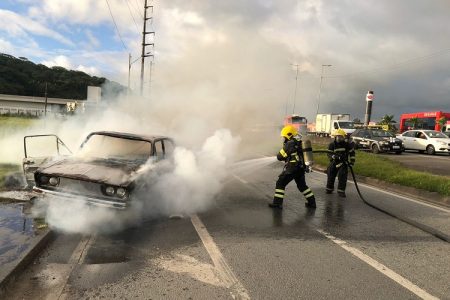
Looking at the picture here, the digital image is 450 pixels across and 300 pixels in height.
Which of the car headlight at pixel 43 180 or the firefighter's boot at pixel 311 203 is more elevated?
the car headlight at pixel 43 180

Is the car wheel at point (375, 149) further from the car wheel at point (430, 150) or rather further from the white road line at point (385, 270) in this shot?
the white road line at point (385, 270)

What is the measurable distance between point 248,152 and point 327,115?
101 feet

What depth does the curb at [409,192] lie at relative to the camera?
9.94 meters

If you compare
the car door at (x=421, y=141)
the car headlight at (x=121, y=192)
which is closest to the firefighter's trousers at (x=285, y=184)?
the car headlight at (x=121, y=192)

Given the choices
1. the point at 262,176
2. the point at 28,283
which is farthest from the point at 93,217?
the point at 262,176

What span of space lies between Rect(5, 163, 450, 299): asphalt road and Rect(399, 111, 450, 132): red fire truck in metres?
49.8

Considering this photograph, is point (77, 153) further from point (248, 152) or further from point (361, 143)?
point (361, 143)

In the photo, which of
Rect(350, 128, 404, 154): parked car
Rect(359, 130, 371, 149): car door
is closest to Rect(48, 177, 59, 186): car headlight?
Rect(350, 128, 404, 154): parked car

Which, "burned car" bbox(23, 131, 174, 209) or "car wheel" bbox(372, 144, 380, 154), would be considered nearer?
"burned car" bbox(23, 131, 174, 209)

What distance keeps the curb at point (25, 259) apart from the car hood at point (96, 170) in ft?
2.92

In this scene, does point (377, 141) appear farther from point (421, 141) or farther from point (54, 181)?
point (54, 181)

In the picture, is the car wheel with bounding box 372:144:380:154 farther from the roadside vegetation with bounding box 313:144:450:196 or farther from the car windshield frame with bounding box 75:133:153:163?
the car windshield frame with bounding box 75:133:153:163

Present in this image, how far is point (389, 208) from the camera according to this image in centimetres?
869

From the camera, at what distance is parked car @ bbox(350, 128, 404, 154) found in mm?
24564
